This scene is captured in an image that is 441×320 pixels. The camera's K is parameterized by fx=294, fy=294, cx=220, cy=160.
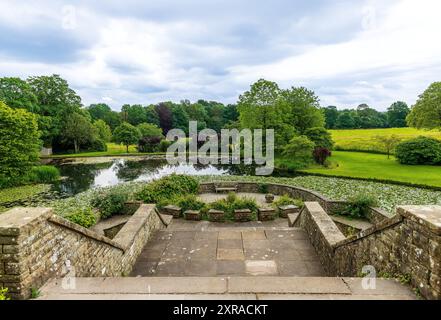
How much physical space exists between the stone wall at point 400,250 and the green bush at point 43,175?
2173cm

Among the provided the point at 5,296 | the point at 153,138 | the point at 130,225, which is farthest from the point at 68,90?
the point at 5,296

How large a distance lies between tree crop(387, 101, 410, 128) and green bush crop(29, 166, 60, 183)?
2776 inches

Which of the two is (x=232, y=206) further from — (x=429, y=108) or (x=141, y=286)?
(x=429, y=108)

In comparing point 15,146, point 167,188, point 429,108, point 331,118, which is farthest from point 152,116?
point 167,188

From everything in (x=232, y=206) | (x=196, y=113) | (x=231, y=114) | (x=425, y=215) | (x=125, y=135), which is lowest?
(x=232, y=206)

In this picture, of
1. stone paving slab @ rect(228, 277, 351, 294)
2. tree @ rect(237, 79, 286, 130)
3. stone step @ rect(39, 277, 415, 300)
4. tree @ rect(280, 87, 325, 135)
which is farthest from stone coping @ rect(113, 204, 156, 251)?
tree @ rect(280, 87, 325, 135)

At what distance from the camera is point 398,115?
68250mm

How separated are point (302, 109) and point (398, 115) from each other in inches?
1941

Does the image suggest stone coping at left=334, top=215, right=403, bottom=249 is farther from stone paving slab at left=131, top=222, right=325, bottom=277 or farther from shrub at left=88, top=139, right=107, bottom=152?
shrub at left=88, top=139, right=107, bottom=152

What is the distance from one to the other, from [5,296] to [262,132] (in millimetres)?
25553

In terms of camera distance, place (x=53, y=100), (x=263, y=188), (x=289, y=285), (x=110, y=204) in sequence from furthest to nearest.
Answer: (x=53, y=100)
(x=263, y=188)
(x=110, y=204)
(x=289, y=285)

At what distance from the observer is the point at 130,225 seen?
602 cm

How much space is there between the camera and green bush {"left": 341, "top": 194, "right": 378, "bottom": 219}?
1036 cm
